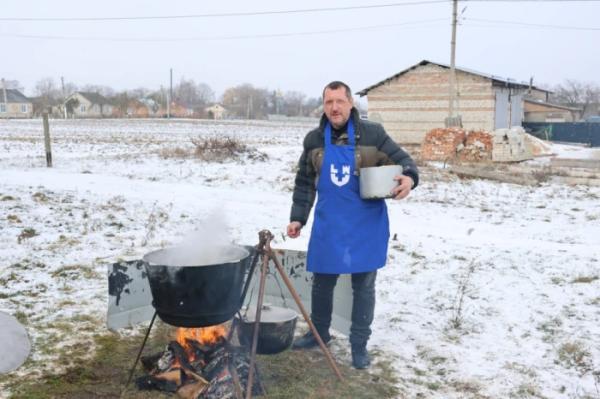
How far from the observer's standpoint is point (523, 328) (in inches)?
173

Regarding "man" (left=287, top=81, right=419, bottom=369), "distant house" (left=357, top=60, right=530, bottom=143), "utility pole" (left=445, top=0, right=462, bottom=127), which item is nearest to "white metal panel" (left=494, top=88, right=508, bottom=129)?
"distant house" (left=357, top=60, right=530, bottom=143)

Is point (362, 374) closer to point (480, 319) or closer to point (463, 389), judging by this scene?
point (463, 389)

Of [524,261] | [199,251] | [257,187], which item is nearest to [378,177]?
[199,251]

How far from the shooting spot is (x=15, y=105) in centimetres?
8481

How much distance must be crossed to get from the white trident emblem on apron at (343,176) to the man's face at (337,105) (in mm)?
287

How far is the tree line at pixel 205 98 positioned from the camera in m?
93.2

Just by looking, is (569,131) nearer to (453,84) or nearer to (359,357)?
(453,84)

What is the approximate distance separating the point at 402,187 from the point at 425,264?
2934mm

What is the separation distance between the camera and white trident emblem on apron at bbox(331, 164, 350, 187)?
352cm

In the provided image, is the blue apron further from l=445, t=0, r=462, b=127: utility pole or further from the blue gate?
the blue gate

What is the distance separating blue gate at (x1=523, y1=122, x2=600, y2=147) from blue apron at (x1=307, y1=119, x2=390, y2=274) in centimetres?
3289

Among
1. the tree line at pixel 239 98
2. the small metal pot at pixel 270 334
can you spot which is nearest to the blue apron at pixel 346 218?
the small metal pot at pixel 270 334

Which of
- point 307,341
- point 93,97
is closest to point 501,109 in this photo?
point 307,341

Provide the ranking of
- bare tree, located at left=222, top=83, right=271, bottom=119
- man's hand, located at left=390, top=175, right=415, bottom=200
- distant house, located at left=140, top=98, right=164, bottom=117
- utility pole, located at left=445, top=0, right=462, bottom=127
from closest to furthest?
man's hand, located at left=390, top=175, right=415, bottom=200
utility pole, located at left=445, top=0, right=462, bottom=127
distant house, located at left=140, top=98, right=164, bottom=117
bare tree, located at left=222, top=83, right=271, bottom=119
